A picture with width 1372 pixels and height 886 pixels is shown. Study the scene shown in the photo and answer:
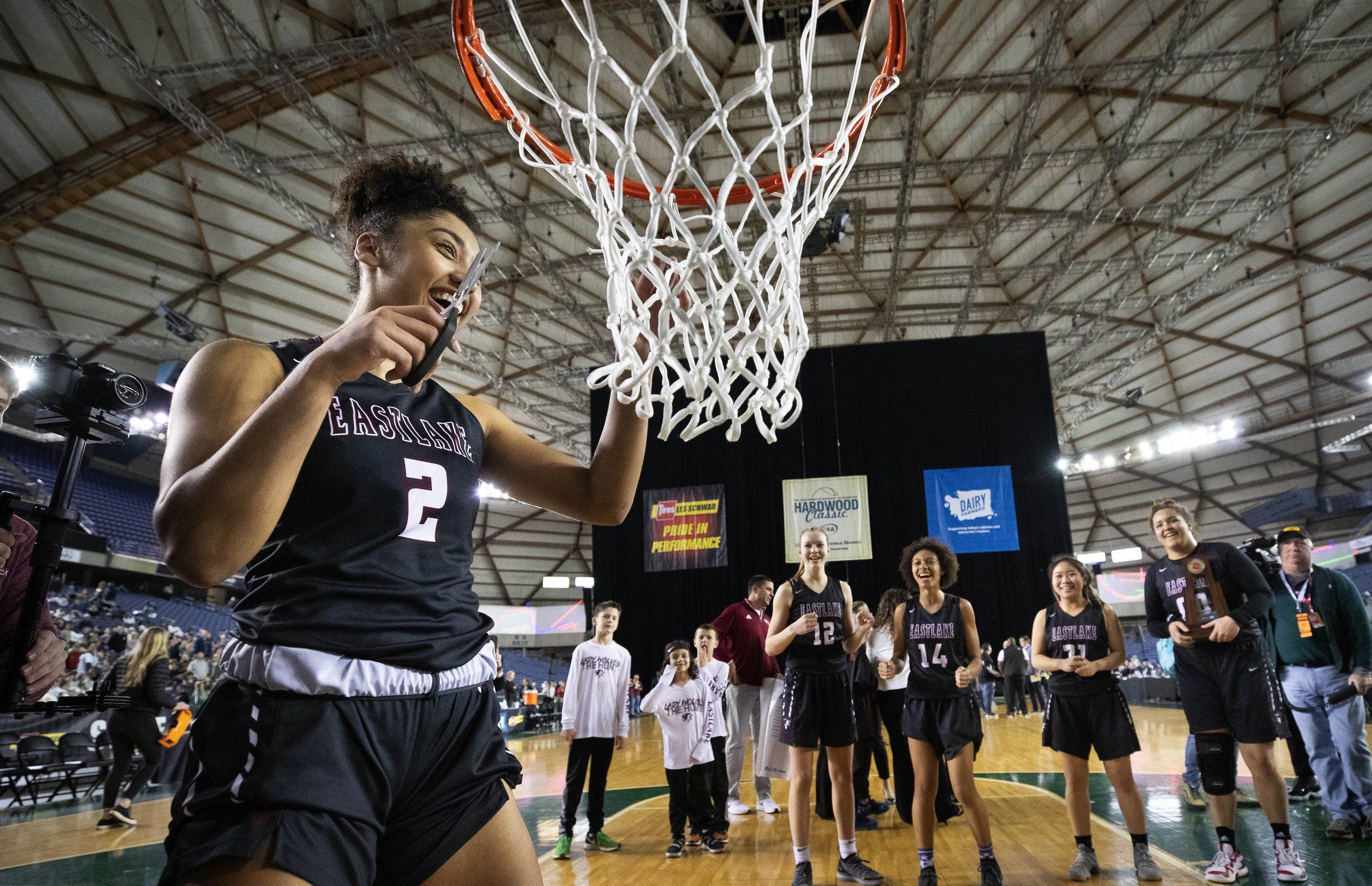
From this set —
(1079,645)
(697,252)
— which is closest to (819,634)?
(1079,645)

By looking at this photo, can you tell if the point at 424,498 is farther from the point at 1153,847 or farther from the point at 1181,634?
the point at 1153,847

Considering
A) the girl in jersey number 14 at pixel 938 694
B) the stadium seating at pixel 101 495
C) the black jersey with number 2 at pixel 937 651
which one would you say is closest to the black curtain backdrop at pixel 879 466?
the girl in jersey number 14 at pixel 938 694

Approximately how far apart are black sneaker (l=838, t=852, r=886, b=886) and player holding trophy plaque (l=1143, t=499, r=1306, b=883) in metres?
1.64

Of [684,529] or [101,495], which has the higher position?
[101,495]

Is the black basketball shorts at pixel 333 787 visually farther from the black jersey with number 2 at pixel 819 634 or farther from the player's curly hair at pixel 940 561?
the player's curly hair at pixel 940 561

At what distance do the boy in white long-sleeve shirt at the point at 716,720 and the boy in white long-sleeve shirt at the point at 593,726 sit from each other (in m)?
0.64

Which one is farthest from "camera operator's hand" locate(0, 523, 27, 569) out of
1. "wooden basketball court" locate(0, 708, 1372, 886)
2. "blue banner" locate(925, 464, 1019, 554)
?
"blue banner" locate(925, 464, 1019, 554)

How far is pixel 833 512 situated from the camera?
36.4ft

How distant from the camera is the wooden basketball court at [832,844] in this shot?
451 centimetres

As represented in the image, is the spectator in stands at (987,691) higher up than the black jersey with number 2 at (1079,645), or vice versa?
the black jersey with number 2 at (1079,645)

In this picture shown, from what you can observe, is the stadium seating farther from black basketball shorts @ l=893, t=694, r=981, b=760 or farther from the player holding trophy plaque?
the player holding trophy plaque

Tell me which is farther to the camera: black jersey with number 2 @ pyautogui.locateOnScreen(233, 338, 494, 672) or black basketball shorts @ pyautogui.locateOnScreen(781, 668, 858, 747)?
black basketball shorts @ pyautogui.locateOnScreen(781, 668, 858, 747)

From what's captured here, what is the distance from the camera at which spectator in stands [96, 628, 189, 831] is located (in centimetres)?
669

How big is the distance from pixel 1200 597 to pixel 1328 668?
1.48m
